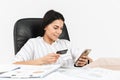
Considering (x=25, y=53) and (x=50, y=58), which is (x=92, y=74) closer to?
(x=50, y=58)

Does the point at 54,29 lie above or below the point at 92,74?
above

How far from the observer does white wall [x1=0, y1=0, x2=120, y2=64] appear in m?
2.79

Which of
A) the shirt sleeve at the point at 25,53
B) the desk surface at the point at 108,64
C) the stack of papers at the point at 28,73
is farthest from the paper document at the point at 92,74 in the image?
the shirt sleeve at the point at 25,53

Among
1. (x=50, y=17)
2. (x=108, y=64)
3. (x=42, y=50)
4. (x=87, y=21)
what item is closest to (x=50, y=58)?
(x=108, y=64)

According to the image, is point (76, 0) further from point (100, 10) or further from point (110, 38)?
point (110, 38)

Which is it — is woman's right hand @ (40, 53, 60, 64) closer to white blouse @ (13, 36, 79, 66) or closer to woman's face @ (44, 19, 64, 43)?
white blouse @ (13, 36, 79, 66)

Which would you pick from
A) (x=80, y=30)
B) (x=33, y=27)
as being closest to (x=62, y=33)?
(x=33, y=27)

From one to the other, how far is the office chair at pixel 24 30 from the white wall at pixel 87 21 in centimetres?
60

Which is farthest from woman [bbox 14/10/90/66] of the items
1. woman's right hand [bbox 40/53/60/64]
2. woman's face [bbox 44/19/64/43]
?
woman's right hand [bbox 40/53/60/64]

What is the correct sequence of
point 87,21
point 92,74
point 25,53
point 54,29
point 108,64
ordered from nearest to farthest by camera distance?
point 92,74 → point 108,64 → point 25,53 → point 54,29 → point 87,21

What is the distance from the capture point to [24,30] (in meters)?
2.13

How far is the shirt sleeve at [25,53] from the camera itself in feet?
6.49

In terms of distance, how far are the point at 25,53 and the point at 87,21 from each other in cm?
111

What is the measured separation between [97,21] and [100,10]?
5.1 inches
